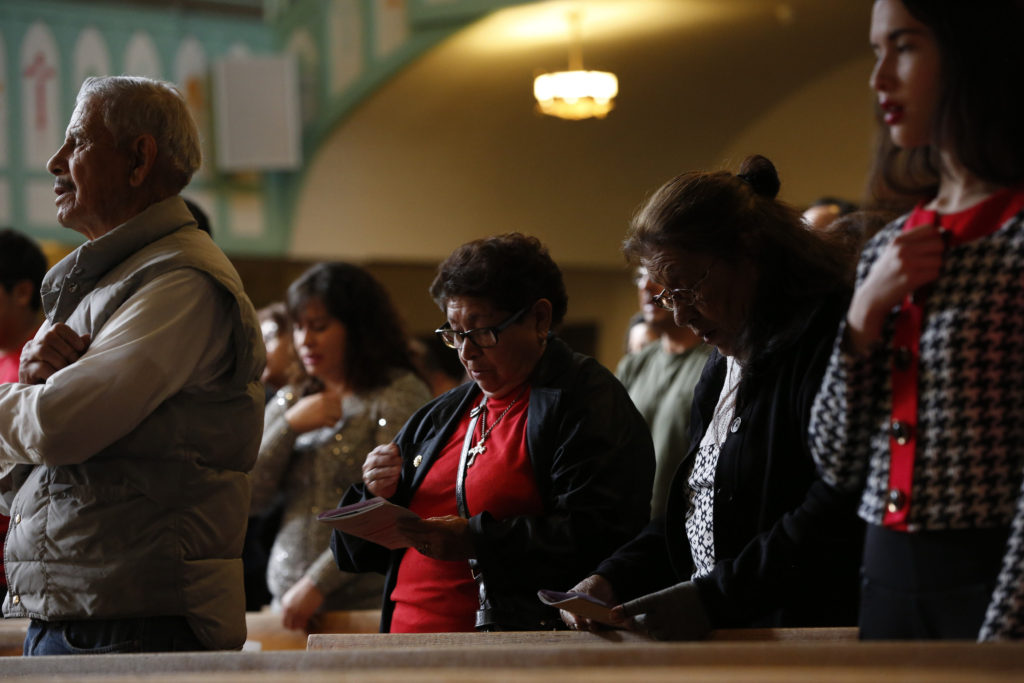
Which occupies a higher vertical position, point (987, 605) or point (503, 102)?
point (503, 102)

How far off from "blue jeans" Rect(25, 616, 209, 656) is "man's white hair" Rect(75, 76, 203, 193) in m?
0.88

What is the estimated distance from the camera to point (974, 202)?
153cm

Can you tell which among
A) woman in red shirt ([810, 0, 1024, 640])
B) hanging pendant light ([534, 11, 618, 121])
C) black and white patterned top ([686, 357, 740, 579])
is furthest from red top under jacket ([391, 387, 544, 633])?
hanging pendant light ([534, 11, 618, 121])

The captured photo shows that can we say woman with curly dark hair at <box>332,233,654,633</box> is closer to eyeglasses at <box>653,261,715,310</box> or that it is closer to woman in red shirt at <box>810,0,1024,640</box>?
eyeglasses at <box>653,261,715,310</box>

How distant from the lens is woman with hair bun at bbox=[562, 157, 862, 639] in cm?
190

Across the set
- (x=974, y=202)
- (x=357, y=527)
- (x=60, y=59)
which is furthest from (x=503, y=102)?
(x=974, y=202)

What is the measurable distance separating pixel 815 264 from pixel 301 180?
7592mm

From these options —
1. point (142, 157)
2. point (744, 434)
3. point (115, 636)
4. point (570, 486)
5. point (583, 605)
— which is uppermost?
point (142, 157)

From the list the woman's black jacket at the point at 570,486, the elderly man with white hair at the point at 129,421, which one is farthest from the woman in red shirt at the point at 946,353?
the elderly man with white hair at the point at 129,421

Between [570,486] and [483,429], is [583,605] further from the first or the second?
[483,429]

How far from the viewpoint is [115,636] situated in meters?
2.18

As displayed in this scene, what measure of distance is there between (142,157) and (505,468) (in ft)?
3.18

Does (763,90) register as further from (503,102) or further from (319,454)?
(319,454)

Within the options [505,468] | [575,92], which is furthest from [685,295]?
[575,92]
